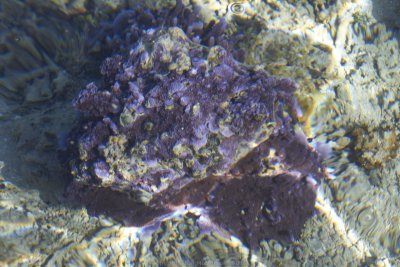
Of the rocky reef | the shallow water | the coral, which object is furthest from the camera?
the coral

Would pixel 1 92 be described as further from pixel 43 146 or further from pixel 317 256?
pixel 317 256

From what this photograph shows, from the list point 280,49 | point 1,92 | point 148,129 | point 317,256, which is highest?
point 280,49

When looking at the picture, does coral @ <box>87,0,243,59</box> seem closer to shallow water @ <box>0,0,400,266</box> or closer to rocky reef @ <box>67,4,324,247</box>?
shallow water @ <box>0,0,400,266</box>

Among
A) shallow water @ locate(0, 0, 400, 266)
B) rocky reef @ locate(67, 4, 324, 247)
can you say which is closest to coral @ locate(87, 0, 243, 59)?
shallow water @ locate(0, 0, 400, 266)

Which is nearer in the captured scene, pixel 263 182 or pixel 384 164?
pixel 263 182

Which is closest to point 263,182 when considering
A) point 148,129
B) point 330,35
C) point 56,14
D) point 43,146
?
point 148,129

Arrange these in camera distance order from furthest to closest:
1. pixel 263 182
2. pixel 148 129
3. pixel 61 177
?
pixel 61 177 → pixel 263 182 → pixel 148 129

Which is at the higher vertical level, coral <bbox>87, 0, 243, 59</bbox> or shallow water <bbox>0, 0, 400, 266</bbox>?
coral <bbox>87, 0, 243, 59</bbox>

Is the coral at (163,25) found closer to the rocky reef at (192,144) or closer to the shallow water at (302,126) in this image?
the shallow water at (302,126)
